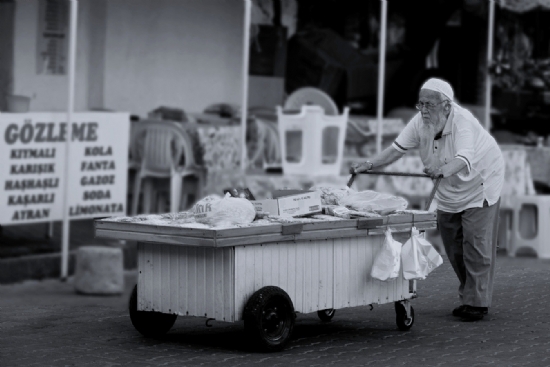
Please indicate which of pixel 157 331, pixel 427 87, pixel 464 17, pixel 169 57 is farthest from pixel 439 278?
pixel 464 17

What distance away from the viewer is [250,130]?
44.3 feet

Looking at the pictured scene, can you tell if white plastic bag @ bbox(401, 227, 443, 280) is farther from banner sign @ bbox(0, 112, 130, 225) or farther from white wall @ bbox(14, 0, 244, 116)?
white wall @ bbox(14, 0, 244, 116)

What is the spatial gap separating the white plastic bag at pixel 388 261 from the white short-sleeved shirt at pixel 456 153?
3.04ft

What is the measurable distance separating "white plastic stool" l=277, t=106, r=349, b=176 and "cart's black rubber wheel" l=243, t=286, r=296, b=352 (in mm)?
5273

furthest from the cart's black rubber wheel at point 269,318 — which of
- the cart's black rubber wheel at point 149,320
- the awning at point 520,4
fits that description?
the awning at point 520,4

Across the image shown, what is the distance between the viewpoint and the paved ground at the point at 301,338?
7.00m

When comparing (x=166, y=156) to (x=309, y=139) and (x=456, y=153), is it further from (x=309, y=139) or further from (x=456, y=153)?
(x=456, y=153)

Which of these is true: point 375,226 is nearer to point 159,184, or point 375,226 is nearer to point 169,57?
point 159,184

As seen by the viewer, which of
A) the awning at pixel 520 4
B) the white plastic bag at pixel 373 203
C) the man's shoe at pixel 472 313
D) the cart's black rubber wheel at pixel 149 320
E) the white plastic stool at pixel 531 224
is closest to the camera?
the cart's black rubber wheel at pixel 149 320

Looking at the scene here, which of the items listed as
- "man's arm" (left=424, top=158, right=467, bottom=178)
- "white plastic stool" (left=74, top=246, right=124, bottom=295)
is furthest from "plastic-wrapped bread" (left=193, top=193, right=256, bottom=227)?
"white plastic stool" (left=74, top=246, right=124, bottom=295)

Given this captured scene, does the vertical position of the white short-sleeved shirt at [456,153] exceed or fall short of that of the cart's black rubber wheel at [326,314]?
it exceeds it

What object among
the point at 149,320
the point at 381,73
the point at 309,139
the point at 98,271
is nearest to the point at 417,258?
the point at 149,320

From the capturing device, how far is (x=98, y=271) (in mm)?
10047

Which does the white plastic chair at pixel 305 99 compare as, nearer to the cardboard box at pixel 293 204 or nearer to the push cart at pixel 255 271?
the push cart at pixel 255 271
